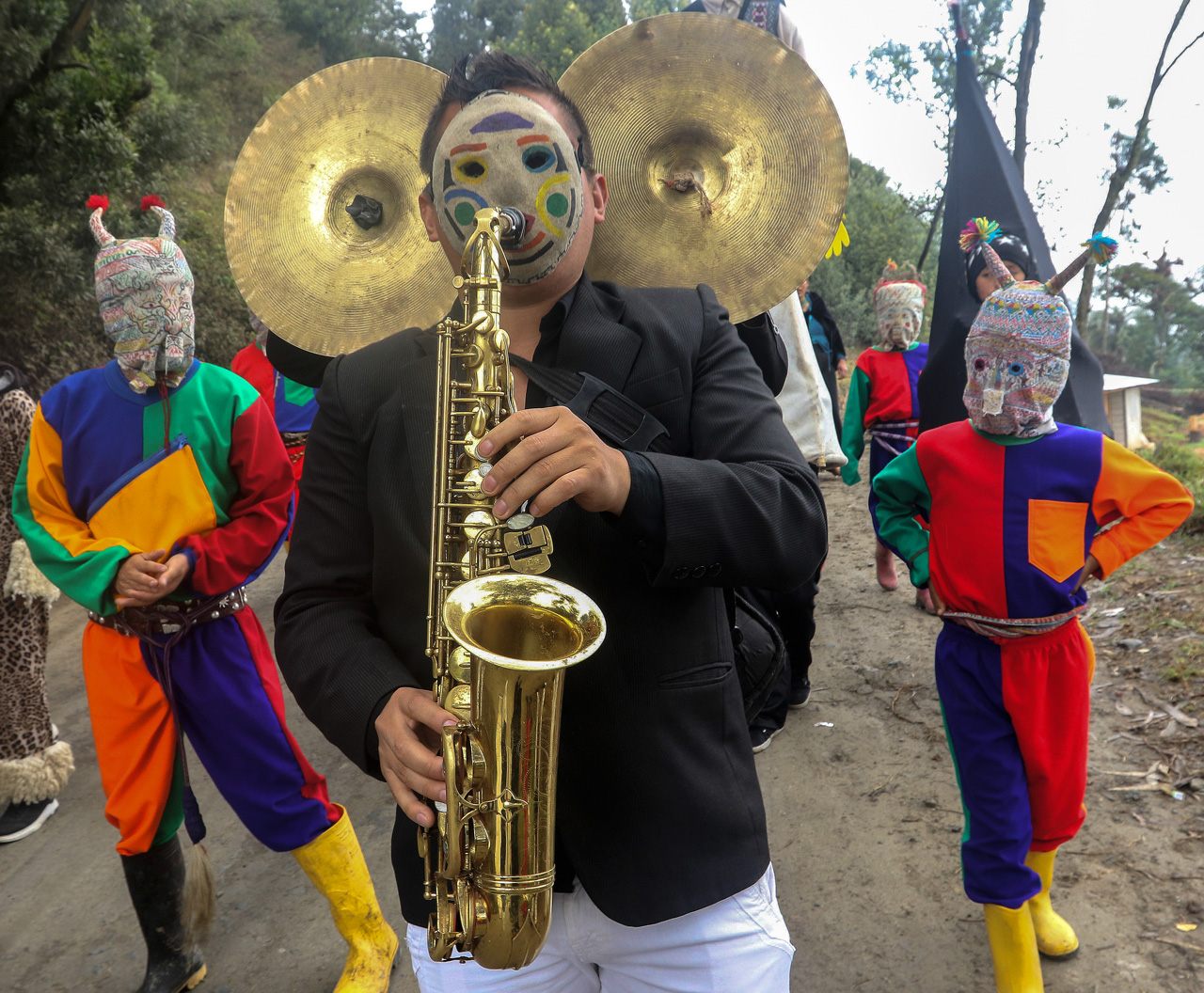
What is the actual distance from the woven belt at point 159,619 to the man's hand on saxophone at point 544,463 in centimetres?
230

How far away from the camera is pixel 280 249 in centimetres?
244

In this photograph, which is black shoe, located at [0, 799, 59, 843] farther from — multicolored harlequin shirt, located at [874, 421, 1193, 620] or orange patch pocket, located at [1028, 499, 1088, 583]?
orange patch pocket, located at [1028, 499, 1088, 583]

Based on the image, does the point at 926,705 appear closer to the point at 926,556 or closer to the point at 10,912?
the point at 926,556

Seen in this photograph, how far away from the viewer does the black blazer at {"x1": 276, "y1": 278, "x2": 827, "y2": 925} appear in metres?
1.50

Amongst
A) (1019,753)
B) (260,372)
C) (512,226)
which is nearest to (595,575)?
(512,226)

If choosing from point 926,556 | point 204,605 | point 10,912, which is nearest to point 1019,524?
point 926,556

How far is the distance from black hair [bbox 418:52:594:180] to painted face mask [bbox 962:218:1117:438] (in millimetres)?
1839

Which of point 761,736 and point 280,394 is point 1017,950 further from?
point 280,394

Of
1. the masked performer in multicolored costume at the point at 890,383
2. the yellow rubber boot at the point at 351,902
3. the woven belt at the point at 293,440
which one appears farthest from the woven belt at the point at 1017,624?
the woven belt at the point at 293,440

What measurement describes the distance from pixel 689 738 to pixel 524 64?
1.37 m

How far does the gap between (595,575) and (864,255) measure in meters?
23.5

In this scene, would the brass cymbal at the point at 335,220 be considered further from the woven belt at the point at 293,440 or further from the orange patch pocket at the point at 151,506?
the woven belt at the point at 293,440

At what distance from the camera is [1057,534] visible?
2965 mm

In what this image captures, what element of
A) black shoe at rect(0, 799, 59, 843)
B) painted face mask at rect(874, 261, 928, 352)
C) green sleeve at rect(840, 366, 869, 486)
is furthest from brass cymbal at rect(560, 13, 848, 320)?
painted face mask at rect(874, 261, 928, 352)
